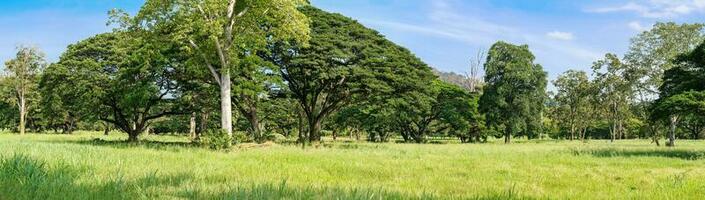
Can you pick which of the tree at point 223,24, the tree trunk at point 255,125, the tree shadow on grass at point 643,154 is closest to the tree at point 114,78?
the tree at point 223,24

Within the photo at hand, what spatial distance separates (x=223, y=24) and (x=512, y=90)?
46.5 m

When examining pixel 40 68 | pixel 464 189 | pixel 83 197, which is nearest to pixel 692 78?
pixel 464 189

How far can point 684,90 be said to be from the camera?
96.5ft

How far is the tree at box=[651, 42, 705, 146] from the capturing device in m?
25.8

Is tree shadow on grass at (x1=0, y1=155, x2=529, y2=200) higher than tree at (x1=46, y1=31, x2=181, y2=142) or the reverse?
the reverse

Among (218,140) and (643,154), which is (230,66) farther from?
(643,154)

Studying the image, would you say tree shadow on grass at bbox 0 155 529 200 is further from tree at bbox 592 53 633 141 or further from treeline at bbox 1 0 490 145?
tree at bbox 592 53 633 141

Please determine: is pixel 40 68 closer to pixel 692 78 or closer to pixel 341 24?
pixel 341 24

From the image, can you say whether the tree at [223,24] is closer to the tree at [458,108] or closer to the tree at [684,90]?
the tree at [684,90]

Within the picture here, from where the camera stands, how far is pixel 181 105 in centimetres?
3656

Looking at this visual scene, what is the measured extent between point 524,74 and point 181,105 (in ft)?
134

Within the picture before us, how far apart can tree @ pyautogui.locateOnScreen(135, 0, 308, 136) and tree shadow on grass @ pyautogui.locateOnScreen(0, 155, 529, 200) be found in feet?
51.4

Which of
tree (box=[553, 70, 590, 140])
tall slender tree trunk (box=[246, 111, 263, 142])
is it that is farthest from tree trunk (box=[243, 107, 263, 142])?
tree (box=[553, 70, 590, 140])

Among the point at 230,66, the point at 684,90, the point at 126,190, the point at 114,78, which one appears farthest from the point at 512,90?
the point at 126,190
